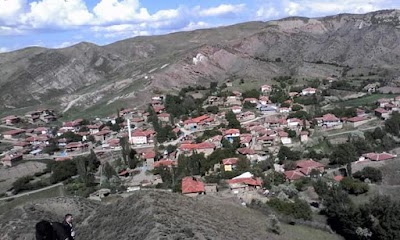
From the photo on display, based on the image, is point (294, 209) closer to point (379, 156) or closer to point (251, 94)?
point (379, 156)

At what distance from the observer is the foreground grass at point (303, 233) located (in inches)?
1103

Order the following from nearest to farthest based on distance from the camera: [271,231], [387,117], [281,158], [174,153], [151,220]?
1. [151,220]
2. [271,231]
3. [281,158]
4. [174,153]
5. [387,117]

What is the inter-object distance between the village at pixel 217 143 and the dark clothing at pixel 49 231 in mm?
26831

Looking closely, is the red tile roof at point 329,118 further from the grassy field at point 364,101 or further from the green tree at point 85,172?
the green tree at point 85,172

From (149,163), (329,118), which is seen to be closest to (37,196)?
(149,163)

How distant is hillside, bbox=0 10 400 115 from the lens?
104 metres

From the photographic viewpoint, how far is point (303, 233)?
95.8 feet

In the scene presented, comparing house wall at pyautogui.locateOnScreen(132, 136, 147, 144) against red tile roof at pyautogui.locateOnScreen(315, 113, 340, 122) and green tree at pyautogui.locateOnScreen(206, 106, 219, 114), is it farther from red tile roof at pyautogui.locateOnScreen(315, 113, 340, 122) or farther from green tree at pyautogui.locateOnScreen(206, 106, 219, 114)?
red tile roof at pyautogui.locateOnScreen(315, 113, 340, 122)

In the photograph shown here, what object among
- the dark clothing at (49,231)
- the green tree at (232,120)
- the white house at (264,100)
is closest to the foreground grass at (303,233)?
the dark clothing at (49,231)

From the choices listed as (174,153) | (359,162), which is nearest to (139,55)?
(174,153)

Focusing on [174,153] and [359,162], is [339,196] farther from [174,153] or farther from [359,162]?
A: [174,153]

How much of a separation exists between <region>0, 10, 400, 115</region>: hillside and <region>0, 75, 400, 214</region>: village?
1261 centimetres

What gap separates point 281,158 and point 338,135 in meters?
11.9

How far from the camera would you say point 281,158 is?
51.3 m
